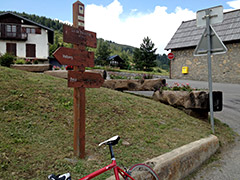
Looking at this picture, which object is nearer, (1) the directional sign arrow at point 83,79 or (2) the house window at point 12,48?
(1) the directional sign arrow at point 83,79

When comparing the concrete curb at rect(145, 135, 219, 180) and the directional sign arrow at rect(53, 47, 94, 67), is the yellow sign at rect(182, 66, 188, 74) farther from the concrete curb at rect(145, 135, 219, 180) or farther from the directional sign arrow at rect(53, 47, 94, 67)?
the directional sign arrow at rect(53, 47, 94, 67)

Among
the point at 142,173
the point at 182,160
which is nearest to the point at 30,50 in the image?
the point at 182,160

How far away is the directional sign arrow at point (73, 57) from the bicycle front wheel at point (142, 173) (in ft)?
5.59

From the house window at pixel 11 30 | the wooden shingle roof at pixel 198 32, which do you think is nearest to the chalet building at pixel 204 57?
the wooden shingle roof at pixel 198 32

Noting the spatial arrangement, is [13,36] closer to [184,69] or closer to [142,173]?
[184,69]

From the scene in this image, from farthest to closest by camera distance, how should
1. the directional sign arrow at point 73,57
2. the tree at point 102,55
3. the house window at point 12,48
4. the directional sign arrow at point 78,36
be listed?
1. the tree at point 102,55
2. the house window at point 12,48
3. the directional sign arrow at point 78,36
4. the directional sign arrow at point 73,57

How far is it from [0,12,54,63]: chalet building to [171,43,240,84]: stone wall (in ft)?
68.0

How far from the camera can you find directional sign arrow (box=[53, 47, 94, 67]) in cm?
298

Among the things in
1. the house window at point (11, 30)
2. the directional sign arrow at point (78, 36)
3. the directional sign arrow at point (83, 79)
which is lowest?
the directional sign arrow at point (83, 79)

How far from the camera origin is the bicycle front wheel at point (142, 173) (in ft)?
9.21

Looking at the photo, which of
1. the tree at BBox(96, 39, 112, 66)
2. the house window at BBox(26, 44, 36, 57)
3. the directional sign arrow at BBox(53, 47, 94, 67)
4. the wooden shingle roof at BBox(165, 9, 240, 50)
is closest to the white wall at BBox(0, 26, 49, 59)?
the house window at BBox(26, 44, 36, 57)

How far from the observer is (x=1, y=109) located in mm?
4207

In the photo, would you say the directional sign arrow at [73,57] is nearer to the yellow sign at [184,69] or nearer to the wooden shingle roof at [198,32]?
the wooden shingle roof at [198,32]

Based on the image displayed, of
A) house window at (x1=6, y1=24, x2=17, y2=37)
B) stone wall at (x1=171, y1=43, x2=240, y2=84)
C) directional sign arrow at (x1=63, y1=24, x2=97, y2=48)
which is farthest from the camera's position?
house window at (x1=6, y1=24, x2=17, y2=37)
